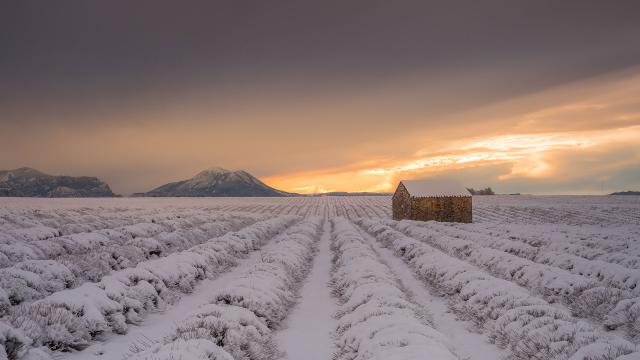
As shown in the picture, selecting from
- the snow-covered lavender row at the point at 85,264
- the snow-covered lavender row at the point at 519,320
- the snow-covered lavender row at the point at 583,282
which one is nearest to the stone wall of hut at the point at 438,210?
the snow-covered lavender row at the point at 85,264

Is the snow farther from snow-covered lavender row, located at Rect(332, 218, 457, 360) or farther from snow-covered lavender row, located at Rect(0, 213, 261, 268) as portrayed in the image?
snow-covered lavender row, located at Rect(0, 213, 261, 268)

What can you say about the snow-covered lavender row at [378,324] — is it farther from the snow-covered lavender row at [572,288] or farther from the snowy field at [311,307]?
the snow-covered lavender row at [572,288]

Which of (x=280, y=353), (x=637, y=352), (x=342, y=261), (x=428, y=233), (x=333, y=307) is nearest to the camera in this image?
(x=637, y=352)

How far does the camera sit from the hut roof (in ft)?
154

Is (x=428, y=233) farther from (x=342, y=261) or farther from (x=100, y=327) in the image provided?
(x=100, y=327)

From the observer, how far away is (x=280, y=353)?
890 centimetres

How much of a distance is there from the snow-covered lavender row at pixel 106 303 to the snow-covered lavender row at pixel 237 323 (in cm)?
214

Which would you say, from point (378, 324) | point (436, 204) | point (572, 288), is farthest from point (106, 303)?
point (436, 204)

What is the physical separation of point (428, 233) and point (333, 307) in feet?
61.6

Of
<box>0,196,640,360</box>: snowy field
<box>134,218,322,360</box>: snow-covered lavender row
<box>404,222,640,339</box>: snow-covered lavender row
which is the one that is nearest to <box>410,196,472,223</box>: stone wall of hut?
<box>0,196,640,360</box>: snowy field

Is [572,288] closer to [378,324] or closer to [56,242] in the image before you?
[378,324]

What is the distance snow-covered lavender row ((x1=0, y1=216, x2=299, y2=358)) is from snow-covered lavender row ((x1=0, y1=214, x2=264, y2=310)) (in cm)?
151

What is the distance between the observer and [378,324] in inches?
349

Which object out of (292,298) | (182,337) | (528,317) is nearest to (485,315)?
(528,317)
